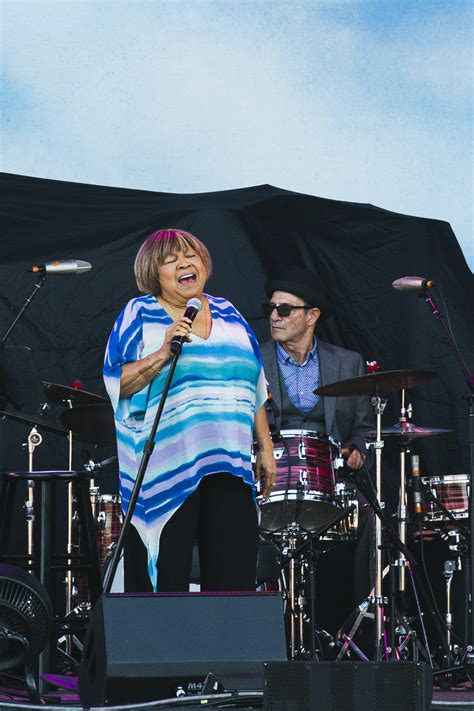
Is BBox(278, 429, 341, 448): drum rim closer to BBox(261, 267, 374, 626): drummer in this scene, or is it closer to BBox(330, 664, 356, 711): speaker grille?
BBox(261, 267, 374, 626): drummer

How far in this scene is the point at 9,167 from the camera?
21.9 ft

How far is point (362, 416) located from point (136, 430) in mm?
2513

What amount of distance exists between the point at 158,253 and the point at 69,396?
1.99m

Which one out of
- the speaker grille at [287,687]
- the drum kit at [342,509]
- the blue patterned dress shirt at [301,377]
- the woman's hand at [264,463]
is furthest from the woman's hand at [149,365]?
the blue patterned dress shirt at [301,377]

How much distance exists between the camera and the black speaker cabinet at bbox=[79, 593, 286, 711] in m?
2.95

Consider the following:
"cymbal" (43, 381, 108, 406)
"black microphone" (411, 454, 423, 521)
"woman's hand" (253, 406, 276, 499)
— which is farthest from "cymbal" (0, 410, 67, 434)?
"black microphone" (411, 454, 423, 521)

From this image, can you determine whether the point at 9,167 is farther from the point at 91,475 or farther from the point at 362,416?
the point at 91,475

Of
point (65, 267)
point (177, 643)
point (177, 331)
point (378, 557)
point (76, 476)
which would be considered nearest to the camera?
point (177, 643)

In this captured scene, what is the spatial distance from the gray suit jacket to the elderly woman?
2.17 m

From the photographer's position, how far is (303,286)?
20.0 feet

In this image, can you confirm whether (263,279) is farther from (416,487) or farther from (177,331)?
(177,331)

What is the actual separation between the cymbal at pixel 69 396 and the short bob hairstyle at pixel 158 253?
5.96ft

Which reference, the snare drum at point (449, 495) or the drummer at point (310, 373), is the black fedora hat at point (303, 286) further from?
the snare drum at point (449, 495)

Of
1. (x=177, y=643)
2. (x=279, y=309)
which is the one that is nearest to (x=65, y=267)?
(x=279, y=309)
